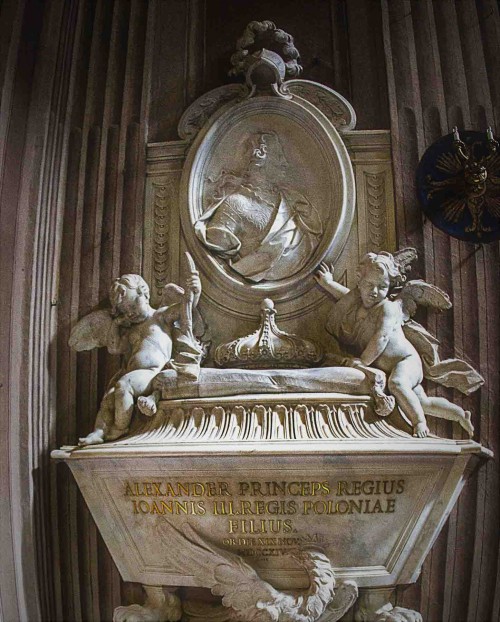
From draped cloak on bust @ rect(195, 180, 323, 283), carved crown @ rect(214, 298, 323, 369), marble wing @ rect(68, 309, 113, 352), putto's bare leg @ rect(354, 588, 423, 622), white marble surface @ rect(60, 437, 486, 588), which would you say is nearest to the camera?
white marble surface @ rect(60, 437, 486, 588)

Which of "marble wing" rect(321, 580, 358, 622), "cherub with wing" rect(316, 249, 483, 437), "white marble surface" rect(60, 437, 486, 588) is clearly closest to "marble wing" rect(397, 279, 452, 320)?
"cherub with wing" rect(316, 249, 483, 437)

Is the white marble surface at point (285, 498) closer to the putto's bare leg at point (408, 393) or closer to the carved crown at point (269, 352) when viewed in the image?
the putto's bare leg at point (408, 393)

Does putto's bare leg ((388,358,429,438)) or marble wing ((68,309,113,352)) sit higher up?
marble wing ((68,309,113,352))

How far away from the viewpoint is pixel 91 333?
433 cm

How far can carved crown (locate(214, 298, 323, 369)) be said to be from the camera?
4.21 metres

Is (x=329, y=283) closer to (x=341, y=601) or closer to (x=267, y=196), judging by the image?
(x=267, y=196)

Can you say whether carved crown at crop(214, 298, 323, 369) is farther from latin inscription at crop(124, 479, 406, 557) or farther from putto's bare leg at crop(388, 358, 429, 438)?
latin inscription at crop(124, 479, 406, 557)

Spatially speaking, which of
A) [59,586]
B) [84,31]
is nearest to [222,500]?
[59,586]

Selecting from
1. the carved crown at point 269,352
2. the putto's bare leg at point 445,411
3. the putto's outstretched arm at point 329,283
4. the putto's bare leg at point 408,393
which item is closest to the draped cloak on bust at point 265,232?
the putto's outstretched arm at point 329,283

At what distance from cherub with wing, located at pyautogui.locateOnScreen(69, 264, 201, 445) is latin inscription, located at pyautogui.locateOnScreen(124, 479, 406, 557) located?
1.36ft

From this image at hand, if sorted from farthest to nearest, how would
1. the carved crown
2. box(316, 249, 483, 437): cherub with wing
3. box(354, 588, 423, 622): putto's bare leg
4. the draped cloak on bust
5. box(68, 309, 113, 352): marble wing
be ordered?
the draped cloak on bust → box(68, 309, 113, 352): marble wing → the carved crown → box(316, 249, 483, 437): cherub with wing → box(354, 588, 423, 622): putto's bare leg

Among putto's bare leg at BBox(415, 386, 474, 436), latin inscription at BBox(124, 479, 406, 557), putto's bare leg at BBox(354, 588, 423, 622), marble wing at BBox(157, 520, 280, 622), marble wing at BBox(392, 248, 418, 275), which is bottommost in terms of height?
putto's bare leg at BBox(354, 588, 423, 622)

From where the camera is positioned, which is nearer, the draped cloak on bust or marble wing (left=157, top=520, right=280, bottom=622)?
marble wing (left=157, top=520, right=280, bottom=622)

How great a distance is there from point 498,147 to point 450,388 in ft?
4.85
